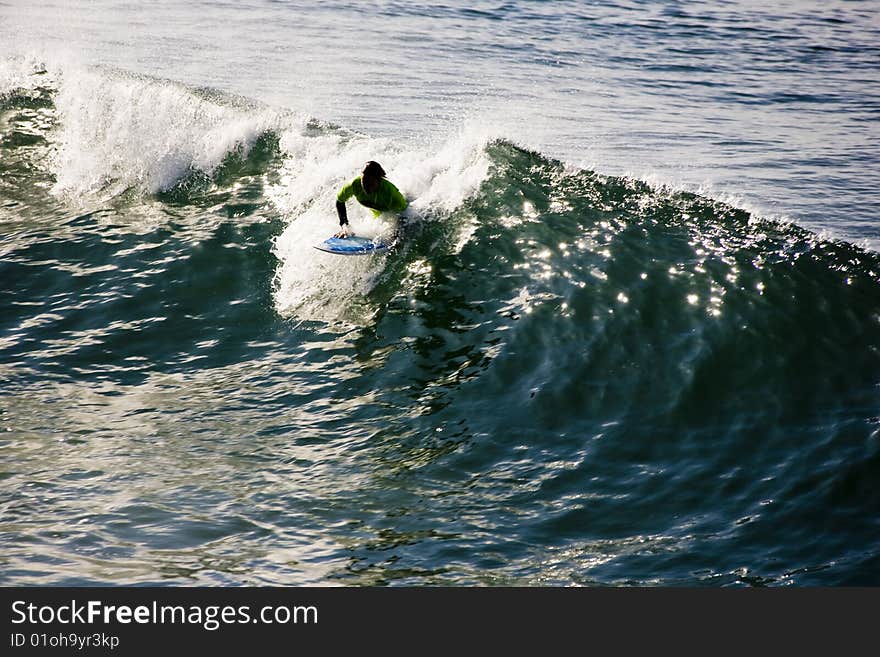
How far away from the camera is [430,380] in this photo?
908cm

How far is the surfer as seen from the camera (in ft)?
35.0

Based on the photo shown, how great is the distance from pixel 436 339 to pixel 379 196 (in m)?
2.41

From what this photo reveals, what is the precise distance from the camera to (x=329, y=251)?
10.6 m

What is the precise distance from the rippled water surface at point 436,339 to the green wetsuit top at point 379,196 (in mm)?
397

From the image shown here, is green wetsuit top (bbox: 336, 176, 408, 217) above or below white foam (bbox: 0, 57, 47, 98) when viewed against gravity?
below

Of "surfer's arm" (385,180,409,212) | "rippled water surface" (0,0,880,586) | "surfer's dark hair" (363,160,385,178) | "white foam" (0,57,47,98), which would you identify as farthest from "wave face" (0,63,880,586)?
"white foam" (0,57,47,98)

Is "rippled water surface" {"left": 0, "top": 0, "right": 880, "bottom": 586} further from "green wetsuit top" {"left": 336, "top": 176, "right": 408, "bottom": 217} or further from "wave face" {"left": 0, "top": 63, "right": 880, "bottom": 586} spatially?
"green wetsuit top" {"left": 336, "top": 176, "right": 408, "bottom": 217}

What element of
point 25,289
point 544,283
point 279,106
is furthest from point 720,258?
point 279,106

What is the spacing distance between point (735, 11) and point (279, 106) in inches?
766

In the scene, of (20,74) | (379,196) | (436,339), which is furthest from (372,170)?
(20,74)

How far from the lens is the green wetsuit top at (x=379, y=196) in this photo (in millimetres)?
11016

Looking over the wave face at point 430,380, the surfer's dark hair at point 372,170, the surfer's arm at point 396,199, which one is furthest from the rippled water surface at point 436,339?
the surfer's dark hair at point 372,170

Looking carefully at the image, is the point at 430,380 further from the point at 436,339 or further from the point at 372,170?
the point at 372,170

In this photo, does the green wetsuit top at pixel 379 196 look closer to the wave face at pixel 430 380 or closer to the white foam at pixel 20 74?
the wave face at pixel 430 380
